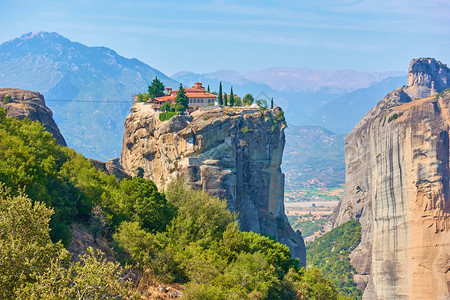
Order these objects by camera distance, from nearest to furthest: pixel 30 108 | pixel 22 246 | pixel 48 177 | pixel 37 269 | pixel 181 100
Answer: pixel 37 269 < pixel 22 246 < pixel 48 177 < pixel 30 108 < pixel 181 100

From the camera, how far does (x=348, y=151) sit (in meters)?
166

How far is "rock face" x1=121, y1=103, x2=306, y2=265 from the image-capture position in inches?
2972

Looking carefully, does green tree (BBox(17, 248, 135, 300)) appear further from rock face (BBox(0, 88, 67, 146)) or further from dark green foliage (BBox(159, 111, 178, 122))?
dark green foliage (BBox(159, 111, 178, 122))

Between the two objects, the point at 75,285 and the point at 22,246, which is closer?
the point at 75,285

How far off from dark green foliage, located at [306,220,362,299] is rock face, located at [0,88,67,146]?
76874 mm

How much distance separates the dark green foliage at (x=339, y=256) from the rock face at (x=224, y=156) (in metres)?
36.9

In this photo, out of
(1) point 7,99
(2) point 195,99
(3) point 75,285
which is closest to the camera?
(3) point 75,285

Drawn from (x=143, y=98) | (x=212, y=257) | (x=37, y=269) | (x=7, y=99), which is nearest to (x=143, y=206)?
(x=212, y=257)

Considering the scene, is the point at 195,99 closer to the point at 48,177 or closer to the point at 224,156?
the point at 224,156

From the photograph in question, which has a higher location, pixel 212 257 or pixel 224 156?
pixel 224 156

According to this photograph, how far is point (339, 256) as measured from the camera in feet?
467

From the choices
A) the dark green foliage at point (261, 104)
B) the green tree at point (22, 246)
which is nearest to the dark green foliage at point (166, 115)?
the dark green foliage at point (261, 104)

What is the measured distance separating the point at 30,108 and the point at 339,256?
9538 centimetres

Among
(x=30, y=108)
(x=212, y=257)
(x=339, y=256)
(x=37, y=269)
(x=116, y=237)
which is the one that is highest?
(x=30, y=108)
